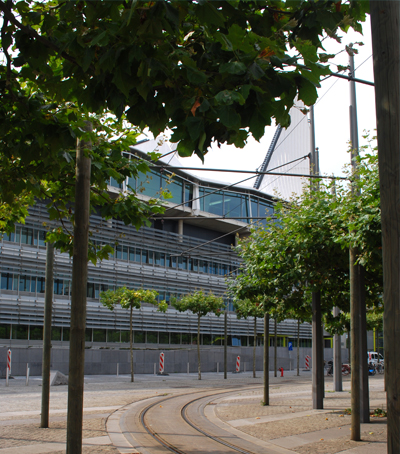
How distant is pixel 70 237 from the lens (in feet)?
29.9

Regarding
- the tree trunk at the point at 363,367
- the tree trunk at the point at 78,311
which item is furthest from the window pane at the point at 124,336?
the tree trunk at the point at 78,311

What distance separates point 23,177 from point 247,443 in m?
5.97

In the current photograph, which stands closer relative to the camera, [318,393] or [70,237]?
→ [70,237]

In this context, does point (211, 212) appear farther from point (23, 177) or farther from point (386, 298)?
point (386, 298)

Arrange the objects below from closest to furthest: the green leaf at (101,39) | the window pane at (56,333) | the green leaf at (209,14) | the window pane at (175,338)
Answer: the green leaf at (209,14), the green leaf at (101,39), the window pane at (56,333), the window pane at (175,338)

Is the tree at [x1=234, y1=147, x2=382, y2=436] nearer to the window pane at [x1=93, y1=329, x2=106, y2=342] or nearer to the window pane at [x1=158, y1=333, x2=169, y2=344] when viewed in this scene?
the window pane at [x1=93, y1=329, x2=106, y2=342]

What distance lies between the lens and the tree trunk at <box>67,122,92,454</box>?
6070 millimetres

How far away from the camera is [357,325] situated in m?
9.52

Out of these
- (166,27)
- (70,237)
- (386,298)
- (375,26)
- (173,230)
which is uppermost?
(173,230)

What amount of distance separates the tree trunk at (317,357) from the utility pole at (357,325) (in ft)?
6.50

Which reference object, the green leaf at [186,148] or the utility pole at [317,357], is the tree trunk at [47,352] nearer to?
the green leaf at [186,148]

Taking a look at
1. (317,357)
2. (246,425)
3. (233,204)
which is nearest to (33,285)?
(233,204)

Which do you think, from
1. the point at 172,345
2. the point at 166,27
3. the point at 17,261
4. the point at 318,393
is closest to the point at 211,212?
the point at 172,345

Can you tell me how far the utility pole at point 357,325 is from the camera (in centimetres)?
914
